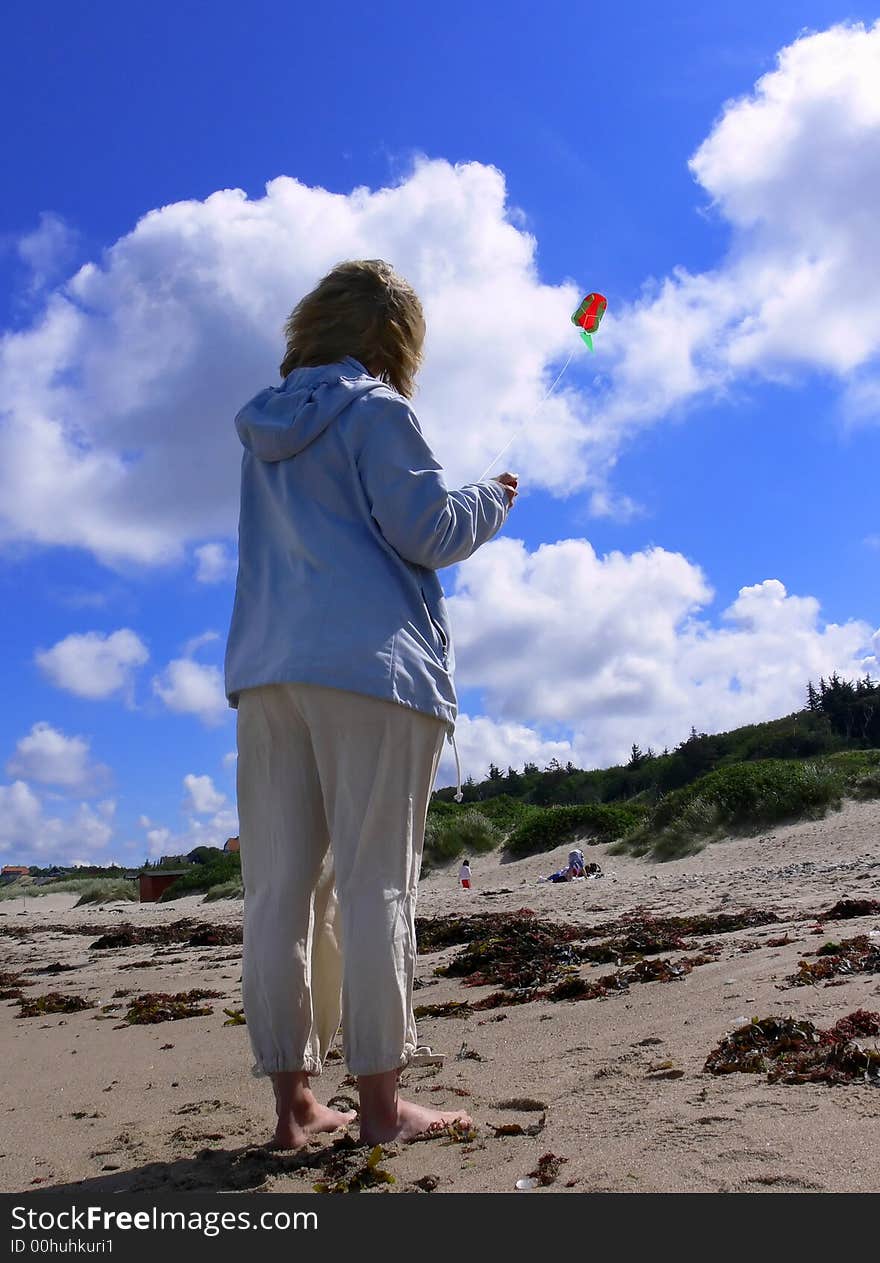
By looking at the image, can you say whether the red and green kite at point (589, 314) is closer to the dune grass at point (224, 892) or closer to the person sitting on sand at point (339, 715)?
the person sitting on sand at point (339, 715)

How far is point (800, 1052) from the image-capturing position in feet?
9.06

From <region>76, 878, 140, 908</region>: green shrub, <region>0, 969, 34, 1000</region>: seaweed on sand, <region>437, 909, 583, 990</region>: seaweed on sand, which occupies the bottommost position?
<region>76, 878, 140, 908</region>: green shrub

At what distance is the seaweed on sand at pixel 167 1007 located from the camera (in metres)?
5.30

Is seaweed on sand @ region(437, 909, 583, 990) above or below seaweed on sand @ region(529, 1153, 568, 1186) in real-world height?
below

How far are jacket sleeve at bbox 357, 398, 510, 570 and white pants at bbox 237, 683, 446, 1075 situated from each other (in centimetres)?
44

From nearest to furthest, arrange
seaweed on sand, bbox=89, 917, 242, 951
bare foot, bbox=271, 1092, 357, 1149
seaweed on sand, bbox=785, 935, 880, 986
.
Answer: bare foot, bbox=271, 1092, 357, 1149 → seaweed on sand, bbox=785, 935, 880, 986 → seaweed on sand, bbox=89, 917, 242, 951

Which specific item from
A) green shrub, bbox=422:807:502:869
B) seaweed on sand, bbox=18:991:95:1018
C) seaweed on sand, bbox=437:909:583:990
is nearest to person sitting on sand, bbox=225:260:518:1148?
seaweed on sand, bbox=437:909:583:990

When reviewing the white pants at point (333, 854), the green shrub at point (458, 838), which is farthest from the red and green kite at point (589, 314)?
the green shrub at point (458, 838)

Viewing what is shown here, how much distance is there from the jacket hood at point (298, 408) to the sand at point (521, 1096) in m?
1.84

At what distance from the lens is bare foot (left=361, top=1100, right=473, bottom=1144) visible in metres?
2.46

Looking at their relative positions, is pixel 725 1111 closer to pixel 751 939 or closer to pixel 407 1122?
pixel 407 1122

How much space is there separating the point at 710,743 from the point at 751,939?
2093 centimetres

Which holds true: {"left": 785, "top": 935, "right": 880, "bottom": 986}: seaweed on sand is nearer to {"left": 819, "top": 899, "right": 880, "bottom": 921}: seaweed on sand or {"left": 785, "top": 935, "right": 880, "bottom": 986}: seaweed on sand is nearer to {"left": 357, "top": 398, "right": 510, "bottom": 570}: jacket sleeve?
{"left": 819, "top": 899, "right": 880, "bottom": 921}: seaweed on sand

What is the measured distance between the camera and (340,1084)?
134 inches
